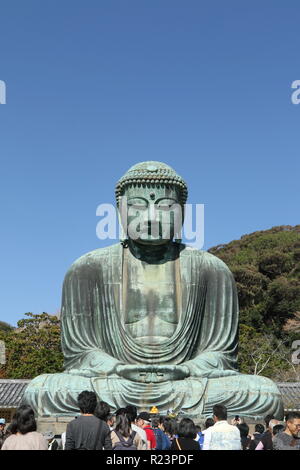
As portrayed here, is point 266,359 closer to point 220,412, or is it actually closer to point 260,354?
point 260,354

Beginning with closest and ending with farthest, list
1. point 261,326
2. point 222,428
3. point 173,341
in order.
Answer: point 222,428 → point 173,341 → point 261,326

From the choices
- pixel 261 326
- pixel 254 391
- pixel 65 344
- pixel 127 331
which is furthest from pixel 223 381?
pixel 261 326

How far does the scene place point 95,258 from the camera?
36.8 ft

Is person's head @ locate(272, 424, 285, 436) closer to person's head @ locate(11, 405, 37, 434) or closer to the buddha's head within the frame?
person's head @ locate(11, 405, 37, 434)

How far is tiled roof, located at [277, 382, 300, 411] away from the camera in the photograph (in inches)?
944

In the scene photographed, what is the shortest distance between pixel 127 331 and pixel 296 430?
549 cm

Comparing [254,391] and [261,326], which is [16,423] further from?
[261,326]

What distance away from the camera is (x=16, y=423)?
4676 mm

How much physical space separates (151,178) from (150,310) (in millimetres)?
2122

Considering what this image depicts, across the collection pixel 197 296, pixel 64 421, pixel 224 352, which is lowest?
pixel 64 421

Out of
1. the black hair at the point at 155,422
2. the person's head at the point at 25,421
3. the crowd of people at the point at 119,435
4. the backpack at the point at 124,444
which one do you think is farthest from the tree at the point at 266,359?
the person's head at the point at 25,421

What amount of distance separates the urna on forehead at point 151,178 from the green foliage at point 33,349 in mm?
16166
